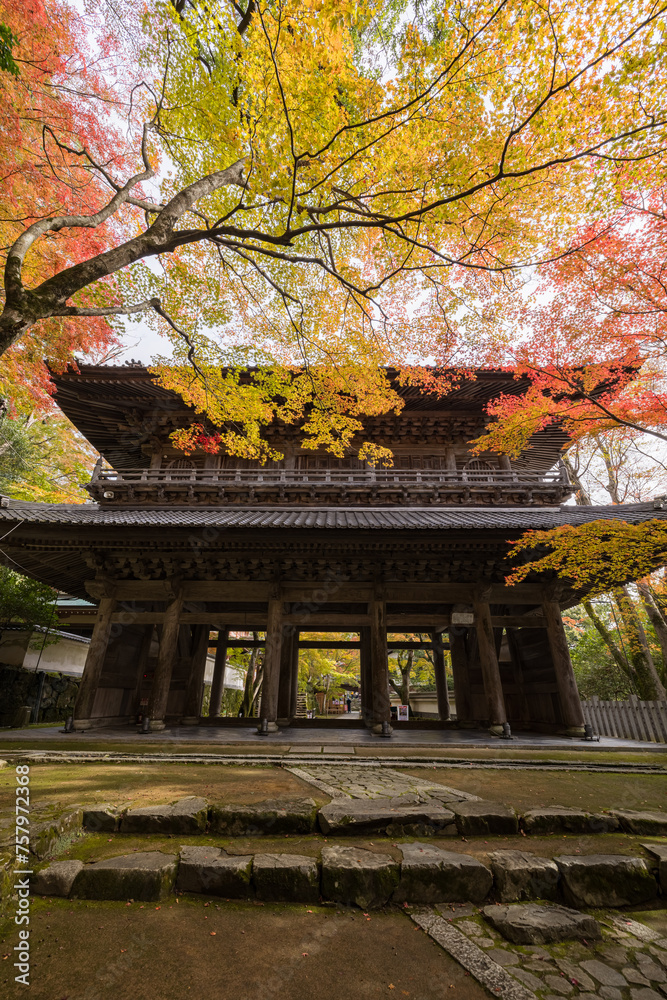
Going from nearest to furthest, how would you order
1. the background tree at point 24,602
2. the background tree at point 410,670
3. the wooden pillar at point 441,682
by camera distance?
the background tree at point 24,602
the wooden pillar at point 441,682
the background tree at point 410,670

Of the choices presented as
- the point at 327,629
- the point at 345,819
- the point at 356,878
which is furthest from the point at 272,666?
the point at 356,878

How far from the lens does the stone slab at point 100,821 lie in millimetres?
3354

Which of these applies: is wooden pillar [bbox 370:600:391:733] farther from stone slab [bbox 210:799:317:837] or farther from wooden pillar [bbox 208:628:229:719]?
wooden pillar [bbox 208:628:229:719]

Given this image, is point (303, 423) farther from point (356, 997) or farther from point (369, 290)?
point (356, 997)

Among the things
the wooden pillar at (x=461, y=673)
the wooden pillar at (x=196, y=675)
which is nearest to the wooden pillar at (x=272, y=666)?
the wooden pillar at (x=196, y=675)

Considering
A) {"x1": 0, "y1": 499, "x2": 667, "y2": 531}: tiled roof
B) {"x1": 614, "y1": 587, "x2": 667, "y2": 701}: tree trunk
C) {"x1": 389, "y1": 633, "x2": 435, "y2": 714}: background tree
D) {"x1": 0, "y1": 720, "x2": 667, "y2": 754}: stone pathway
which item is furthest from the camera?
{"x1": 389, "y1": 633, "x2": 435, "y2": 714}: background tree

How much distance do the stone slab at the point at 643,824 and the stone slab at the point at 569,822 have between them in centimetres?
8

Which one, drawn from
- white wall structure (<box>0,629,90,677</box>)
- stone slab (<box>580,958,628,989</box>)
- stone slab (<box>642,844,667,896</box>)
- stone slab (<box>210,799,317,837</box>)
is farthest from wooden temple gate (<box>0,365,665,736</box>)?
stone slab (<box>580,958,628,989</box>)

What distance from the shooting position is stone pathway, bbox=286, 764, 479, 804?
415 centimetres

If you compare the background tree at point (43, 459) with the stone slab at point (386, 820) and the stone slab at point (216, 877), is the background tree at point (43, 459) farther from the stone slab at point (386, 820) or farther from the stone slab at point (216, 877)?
the stone slab at point (386, 820)

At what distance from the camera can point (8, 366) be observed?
1208cm

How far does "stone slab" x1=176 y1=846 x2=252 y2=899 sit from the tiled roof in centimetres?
595

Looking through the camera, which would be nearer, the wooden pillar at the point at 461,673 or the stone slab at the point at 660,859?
the stone slab at the point at 660,859

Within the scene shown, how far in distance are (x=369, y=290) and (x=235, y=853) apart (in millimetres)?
7599
